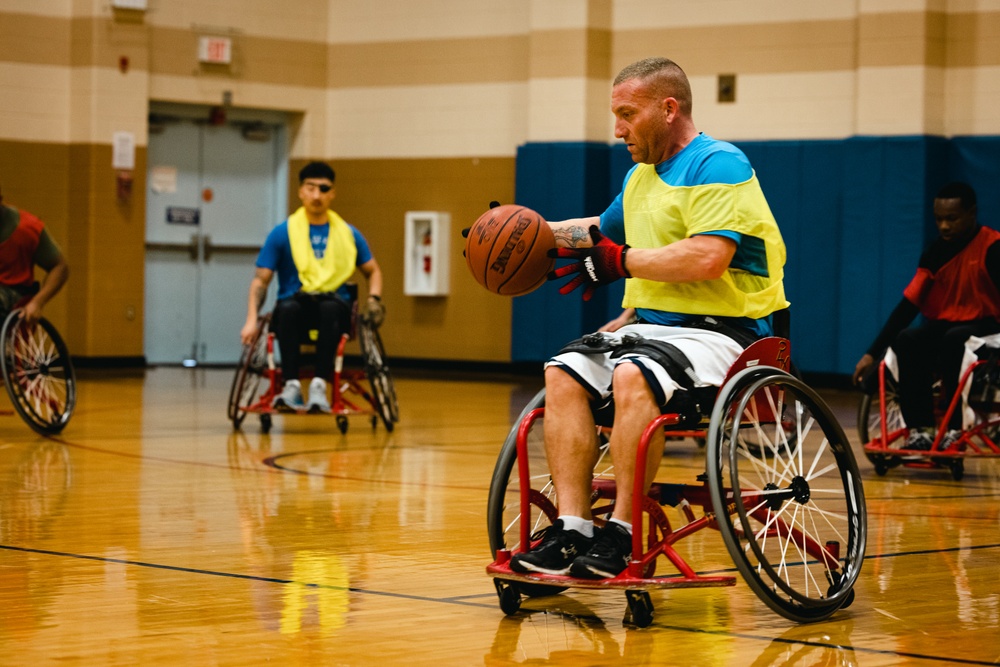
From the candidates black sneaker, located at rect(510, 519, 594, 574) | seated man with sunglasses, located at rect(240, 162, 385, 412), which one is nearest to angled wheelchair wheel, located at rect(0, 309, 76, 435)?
seated man with sunglasses, located at rect(240, 162, 385, 412)

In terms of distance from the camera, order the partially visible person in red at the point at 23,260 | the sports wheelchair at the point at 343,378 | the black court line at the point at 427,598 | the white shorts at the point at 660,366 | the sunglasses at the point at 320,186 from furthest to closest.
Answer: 1. the sunglasses at the point at 320,186
2. the sports wheelchair at the point at 343,378
3. the partially visible person in red at the point at 23,260
4. the white shorts at the point at 660,366
5. the black court line at the point at 427,598

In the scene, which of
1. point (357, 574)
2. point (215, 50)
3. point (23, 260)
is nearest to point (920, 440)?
point (357, 574)

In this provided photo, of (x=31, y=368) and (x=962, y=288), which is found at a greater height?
(x=962, y=288)

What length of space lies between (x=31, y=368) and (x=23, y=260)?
1.76ft

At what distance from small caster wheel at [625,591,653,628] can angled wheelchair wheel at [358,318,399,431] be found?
14.2 ft

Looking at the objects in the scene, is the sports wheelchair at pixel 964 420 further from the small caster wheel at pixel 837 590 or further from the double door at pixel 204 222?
the double door at pixel 204 222

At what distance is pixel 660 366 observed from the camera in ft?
10.2

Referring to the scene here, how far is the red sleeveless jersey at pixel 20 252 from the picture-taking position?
276 inches

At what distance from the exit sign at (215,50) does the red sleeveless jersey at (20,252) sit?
5684 millimetres

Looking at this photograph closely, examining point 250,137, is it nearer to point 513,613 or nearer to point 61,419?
point 61,419

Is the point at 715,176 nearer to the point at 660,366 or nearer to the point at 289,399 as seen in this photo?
the point at 660,366

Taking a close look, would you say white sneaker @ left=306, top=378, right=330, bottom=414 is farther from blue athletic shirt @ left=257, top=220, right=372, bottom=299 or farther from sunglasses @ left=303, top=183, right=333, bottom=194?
sunglasses @ left=303, top=183, right=333, bottom=194

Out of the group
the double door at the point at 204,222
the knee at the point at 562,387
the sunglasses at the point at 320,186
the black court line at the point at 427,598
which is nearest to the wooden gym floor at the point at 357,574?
the black court line at the point at 427,598

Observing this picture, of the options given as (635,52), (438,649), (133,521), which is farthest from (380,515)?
(635,52)
